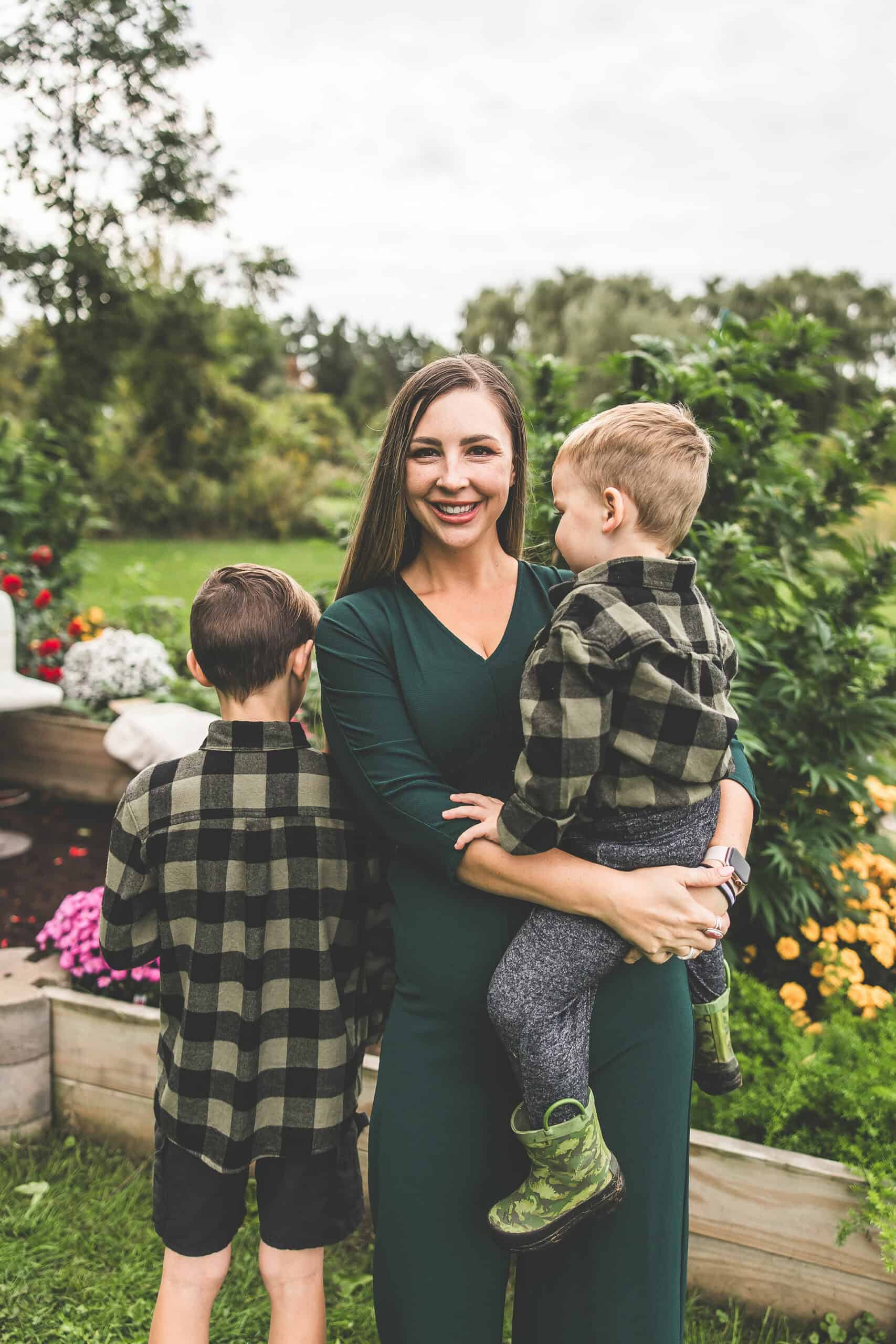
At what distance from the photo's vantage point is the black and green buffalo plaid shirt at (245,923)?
1503 millimetres

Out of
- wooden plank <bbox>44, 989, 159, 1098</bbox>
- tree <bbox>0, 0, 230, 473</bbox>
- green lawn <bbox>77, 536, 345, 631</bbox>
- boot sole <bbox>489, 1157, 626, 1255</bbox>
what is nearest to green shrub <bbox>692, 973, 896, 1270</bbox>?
boot sole <bbox>489, 1157, 626, 1255</bbox>

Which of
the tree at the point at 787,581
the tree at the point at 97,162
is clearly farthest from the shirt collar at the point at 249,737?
the tree at the point at 97,162

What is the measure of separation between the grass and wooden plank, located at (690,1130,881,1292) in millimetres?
171

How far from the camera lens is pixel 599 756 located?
3.85 feet

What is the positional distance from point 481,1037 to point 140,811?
0.68m

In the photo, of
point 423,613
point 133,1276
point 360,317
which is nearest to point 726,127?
point 423,613

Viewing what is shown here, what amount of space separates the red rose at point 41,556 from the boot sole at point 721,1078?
189 inches

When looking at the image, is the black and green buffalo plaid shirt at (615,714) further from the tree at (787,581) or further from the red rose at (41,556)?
the red rose at (41,556)

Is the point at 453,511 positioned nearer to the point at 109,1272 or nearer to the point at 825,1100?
the point at 825,1100

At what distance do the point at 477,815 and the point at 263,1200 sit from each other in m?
0.90

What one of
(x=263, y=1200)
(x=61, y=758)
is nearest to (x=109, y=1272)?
(x=263, y=1200)

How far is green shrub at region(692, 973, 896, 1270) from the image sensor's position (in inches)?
77.0

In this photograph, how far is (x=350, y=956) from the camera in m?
1.58

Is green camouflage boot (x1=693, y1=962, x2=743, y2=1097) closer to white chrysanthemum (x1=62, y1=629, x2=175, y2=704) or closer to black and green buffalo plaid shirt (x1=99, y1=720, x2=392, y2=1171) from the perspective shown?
black and green buffalo plaid shirt (x1=99, y1=720, x2=392, y2=1171)
